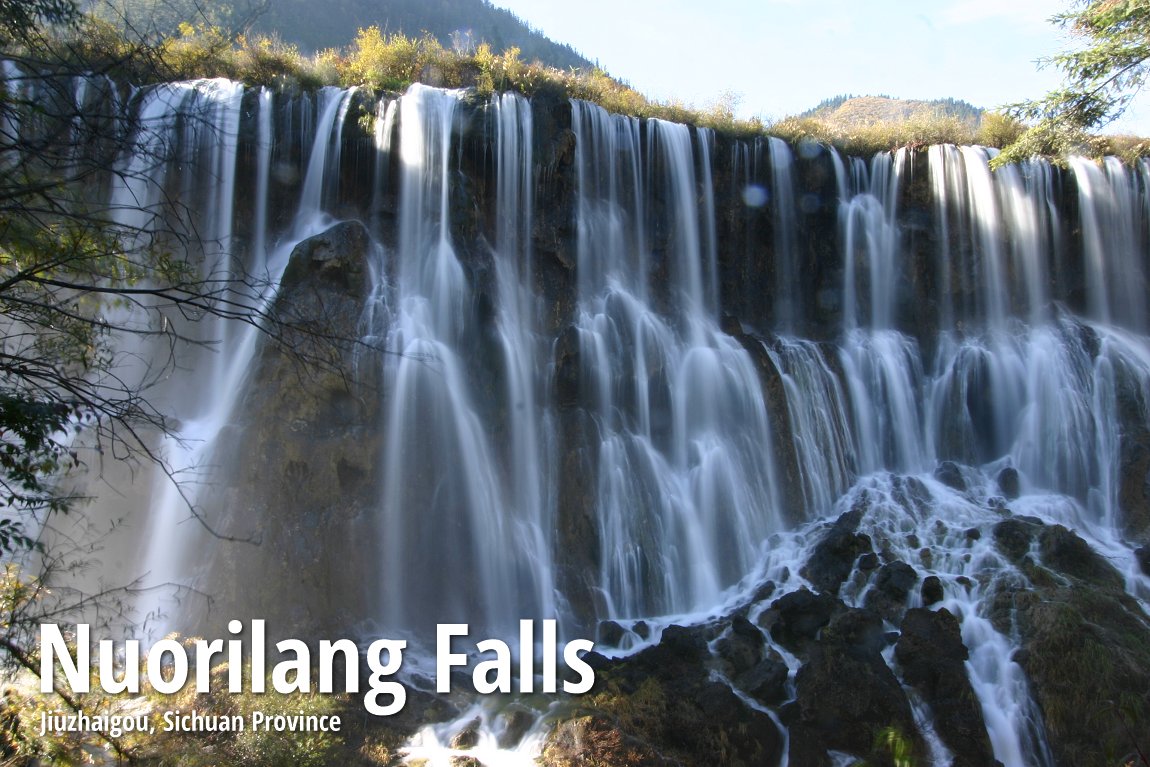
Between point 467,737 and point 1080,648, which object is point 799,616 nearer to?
point 1080,648

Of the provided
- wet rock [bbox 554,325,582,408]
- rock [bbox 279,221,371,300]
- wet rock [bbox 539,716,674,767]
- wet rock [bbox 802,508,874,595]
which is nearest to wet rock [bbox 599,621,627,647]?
wet rock [bbox 539,716,674,767]

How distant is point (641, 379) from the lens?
14.6m

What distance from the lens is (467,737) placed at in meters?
8.58

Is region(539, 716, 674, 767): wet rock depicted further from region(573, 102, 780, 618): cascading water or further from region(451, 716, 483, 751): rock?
region(573, 102, 780, 618): cascading water

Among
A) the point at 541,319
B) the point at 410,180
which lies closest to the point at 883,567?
the point at 541,319

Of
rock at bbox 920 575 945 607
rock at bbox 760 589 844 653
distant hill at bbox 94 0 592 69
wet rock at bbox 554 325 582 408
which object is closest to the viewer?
rock at bbox 760 589 844 653

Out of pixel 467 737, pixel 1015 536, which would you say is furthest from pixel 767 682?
pixel 1015 536

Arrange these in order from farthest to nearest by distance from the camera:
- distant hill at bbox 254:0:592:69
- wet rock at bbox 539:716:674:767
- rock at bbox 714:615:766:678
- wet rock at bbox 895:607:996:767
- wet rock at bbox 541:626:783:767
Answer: distant hill at bbox 254:0:592:69 → rock at bbox 714:615:766:678 → wet rock at bbox 895:607:996:767 → wet rock at bbox 541:626:783:767 → wet rock at bbox 539:716:674:767

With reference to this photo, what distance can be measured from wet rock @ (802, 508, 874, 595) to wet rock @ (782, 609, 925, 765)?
252cm

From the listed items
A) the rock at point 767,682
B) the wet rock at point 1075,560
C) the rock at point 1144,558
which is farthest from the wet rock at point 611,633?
the rock at point 1144,558

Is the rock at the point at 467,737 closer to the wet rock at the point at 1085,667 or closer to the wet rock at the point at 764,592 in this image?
the wet rock at the point at 764,592

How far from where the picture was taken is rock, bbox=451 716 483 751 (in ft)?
27.7

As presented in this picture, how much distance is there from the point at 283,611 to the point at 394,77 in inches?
444

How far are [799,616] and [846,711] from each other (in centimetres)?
230
